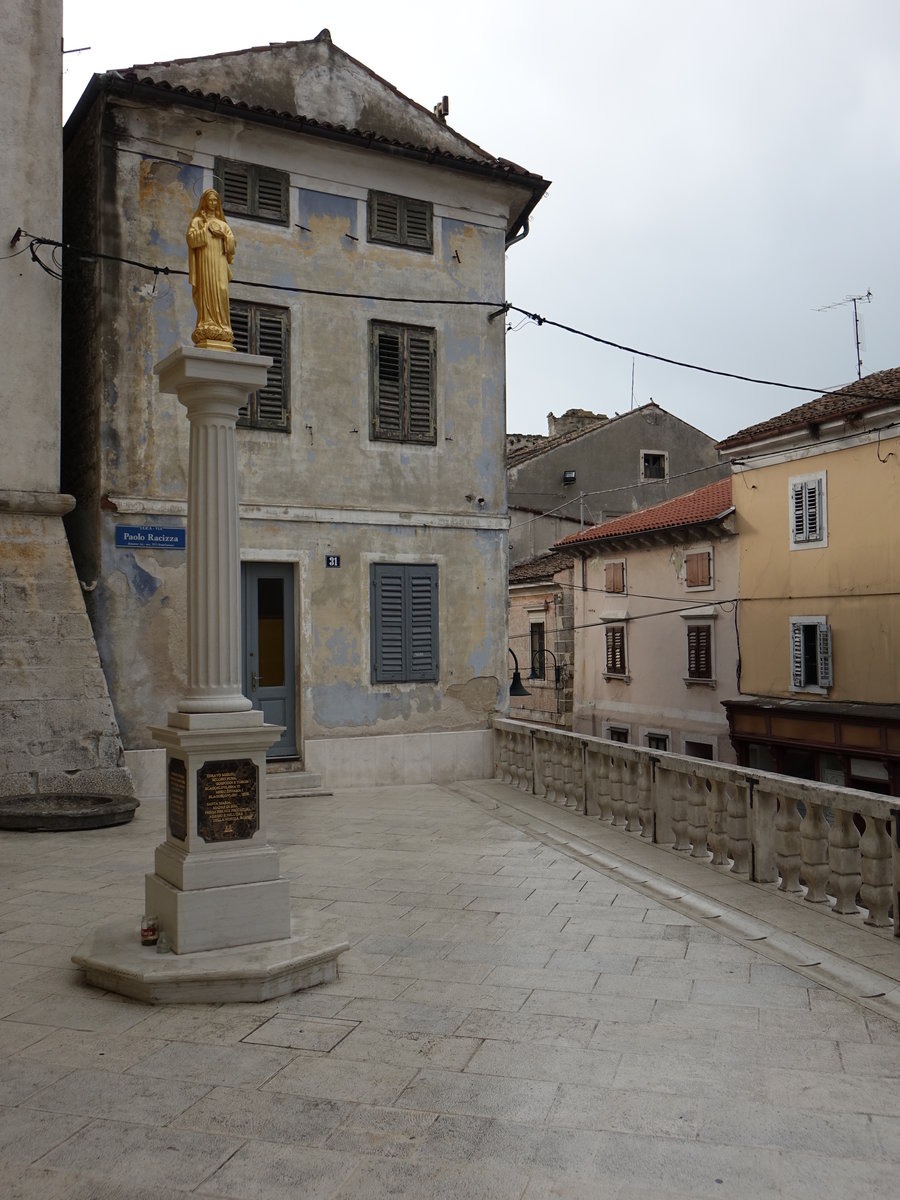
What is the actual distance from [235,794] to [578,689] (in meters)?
26.1

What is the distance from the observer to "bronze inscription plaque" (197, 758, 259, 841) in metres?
5.64

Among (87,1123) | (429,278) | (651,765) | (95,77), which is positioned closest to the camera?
(87,1123)

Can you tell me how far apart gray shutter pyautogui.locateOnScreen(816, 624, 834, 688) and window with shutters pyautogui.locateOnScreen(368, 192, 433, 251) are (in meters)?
13.0

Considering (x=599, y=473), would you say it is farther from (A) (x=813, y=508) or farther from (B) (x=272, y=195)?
(B) (x=272, y=195)

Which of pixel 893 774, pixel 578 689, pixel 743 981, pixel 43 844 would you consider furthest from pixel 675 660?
pixel 743 981

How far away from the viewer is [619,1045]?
15.2 ft

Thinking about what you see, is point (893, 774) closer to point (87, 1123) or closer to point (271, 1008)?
point (271, 1008)

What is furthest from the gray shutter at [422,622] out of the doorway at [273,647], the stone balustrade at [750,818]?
the stone balustrade at [750,818]

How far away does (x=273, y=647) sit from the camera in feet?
42.3

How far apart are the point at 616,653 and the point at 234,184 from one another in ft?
63.7

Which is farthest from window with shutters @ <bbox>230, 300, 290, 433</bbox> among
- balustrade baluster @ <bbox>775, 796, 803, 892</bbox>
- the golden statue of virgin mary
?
balustrade baluster @ <bbox>775, 796, 803, 892</bbox>

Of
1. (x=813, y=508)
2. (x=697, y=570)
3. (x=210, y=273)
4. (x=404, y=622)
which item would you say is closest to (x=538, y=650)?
(x=697, y=570)

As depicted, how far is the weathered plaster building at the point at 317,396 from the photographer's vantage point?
11.9m

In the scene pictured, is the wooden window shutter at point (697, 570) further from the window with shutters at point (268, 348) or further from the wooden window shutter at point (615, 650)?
the window with shutters at point (268, 348)
